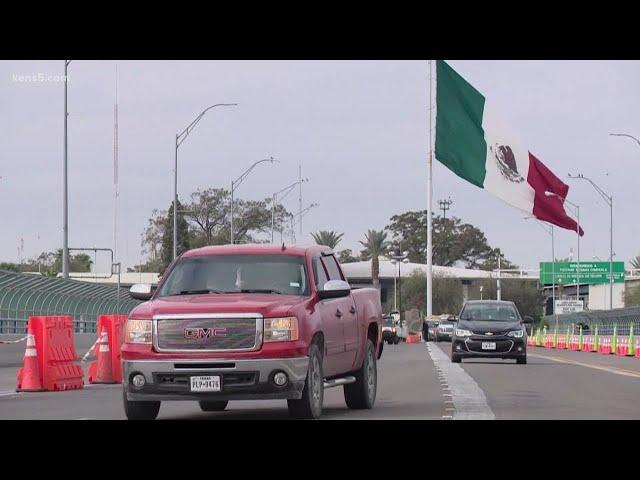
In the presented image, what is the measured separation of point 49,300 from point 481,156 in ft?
45.9

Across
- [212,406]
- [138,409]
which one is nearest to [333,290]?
[138,409]

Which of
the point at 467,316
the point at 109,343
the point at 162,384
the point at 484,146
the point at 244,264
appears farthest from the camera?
the point at 484,146

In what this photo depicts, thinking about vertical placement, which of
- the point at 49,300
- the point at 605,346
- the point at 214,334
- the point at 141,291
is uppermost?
the point at 141,291

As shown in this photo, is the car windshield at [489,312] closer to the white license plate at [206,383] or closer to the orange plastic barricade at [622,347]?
the orange plastic barricade at [622,347]

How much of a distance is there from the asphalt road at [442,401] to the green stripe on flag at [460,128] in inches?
630

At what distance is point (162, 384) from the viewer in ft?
49.7

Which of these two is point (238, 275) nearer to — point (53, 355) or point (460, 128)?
point (53, 355)

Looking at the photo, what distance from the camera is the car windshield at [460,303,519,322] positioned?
117 ft

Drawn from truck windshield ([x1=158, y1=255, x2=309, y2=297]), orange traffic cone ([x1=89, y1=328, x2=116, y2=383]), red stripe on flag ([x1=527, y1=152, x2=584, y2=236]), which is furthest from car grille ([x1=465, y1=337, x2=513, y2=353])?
truck windshield ([x1=158, y1=255, x2=309, y2=297])

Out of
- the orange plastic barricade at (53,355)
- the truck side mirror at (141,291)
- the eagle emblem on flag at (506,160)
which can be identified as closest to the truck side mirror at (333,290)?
the truck side mirror at (141,291)

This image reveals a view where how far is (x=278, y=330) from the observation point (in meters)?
15.2
